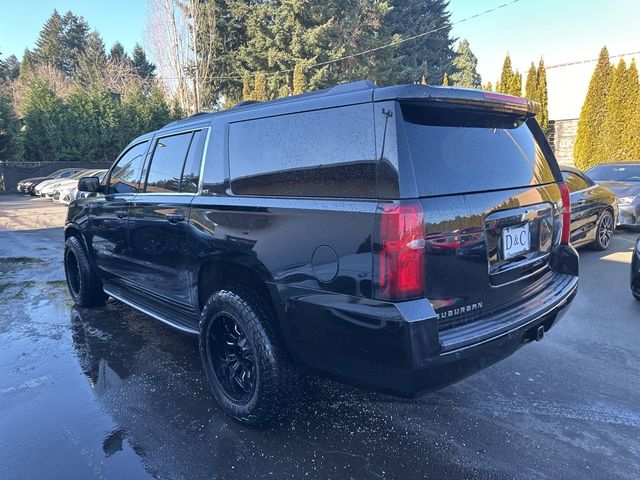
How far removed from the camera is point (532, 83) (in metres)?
18.9

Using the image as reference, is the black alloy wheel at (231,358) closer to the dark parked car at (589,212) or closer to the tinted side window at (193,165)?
the tinted side window at (193,165)

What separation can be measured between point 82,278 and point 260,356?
3.40m

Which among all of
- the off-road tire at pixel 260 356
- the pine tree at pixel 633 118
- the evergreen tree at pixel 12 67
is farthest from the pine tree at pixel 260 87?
the evergreen tree at pixel 12 67

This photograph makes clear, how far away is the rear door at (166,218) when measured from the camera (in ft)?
11.0

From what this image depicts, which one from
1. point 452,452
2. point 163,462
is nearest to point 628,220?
Answer: point 452,452

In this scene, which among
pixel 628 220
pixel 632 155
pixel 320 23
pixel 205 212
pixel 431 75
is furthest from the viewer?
pixel 431 75

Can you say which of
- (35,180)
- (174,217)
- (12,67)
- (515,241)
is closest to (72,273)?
(174,217)

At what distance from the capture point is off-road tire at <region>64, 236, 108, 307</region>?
5.07 metres

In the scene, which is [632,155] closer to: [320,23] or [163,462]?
[163,462]

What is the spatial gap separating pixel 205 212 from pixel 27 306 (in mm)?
3741

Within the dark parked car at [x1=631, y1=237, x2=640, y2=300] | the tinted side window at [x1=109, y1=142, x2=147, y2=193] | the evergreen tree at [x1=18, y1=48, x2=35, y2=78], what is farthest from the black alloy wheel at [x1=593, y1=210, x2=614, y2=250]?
the evergreen tree at [x1=18, y1=48, x2=35, y2=78]

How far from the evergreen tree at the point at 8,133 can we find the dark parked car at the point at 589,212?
2818 cm

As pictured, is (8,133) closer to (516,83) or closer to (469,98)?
(516,83)

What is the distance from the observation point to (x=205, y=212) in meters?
3.09
